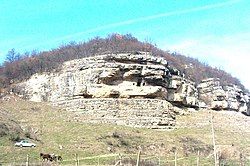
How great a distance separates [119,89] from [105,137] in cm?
1099

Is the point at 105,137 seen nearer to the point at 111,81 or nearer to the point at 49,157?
A: the point at 49,157

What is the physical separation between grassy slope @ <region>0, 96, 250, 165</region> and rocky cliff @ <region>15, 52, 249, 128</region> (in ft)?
7.64

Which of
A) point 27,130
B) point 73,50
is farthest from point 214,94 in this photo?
point 27,130

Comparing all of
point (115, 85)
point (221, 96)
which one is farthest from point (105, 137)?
point (221, 96)

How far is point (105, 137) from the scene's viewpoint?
4134 centimetres

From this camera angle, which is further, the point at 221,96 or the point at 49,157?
the point at 221,96

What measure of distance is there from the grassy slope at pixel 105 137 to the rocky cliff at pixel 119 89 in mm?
2330

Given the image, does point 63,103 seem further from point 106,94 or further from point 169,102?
point 169,102

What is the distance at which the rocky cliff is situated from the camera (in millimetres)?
49000

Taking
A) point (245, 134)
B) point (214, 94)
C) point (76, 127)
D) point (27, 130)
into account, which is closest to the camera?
point (27, 130)

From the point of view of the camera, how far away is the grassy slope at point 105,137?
36125 mm

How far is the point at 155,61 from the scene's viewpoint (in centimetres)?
5434

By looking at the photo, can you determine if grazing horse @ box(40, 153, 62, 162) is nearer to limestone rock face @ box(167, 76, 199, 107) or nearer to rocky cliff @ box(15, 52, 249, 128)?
rocky cliff @ box(15, 52, 249, 128)

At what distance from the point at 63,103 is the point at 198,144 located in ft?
52.1
